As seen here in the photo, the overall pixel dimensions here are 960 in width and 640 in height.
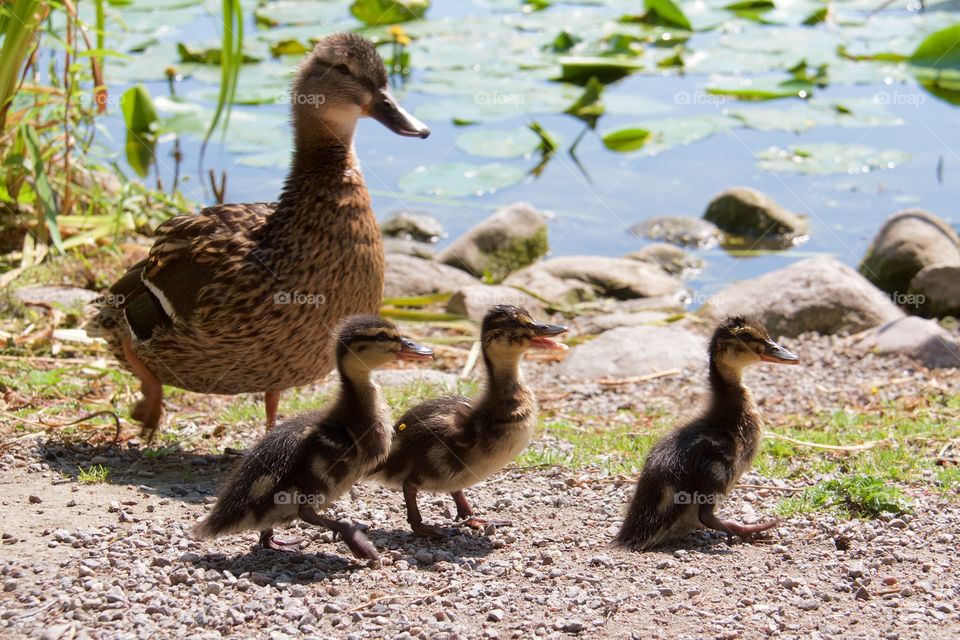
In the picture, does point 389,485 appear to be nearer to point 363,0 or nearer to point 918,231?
point 918,231

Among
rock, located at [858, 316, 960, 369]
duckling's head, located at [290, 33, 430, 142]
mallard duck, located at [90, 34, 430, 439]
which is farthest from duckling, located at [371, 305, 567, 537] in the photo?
rock, located at [858, 316, 960, 369]

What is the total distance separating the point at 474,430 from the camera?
17.0 feet

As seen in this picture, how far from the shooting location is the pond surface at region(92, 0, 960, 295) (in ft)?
40.9

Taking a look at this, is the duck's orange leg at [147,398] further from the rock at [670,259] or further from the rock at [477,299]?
the rock at [670,259]

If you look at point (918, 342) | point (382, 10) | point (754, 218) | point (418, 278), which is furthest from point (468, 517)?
point (382, 10)

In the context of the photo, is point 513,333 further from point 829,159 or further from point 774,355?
point 829,159

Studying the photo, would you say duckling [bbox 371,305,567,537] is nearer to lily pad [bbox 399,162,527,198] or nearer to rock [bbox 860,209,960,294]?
rock [bbox 860,209,960,294]

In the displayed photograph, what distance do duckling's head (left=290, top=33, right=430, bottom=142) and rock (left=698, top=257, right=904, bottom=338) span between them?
3921 mm

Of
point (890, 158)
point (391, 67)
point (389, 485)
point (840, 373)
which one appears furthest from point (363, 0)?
point (389, 485)

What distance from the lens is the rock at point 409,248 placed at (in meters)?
12.0

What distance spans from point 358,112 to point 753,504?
2.94 metres

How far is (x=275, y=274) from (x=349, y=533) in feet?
5.35

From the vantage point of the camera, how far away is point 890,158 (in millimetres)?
12727

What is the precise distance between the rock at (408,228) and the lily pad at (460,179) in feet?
1.03
